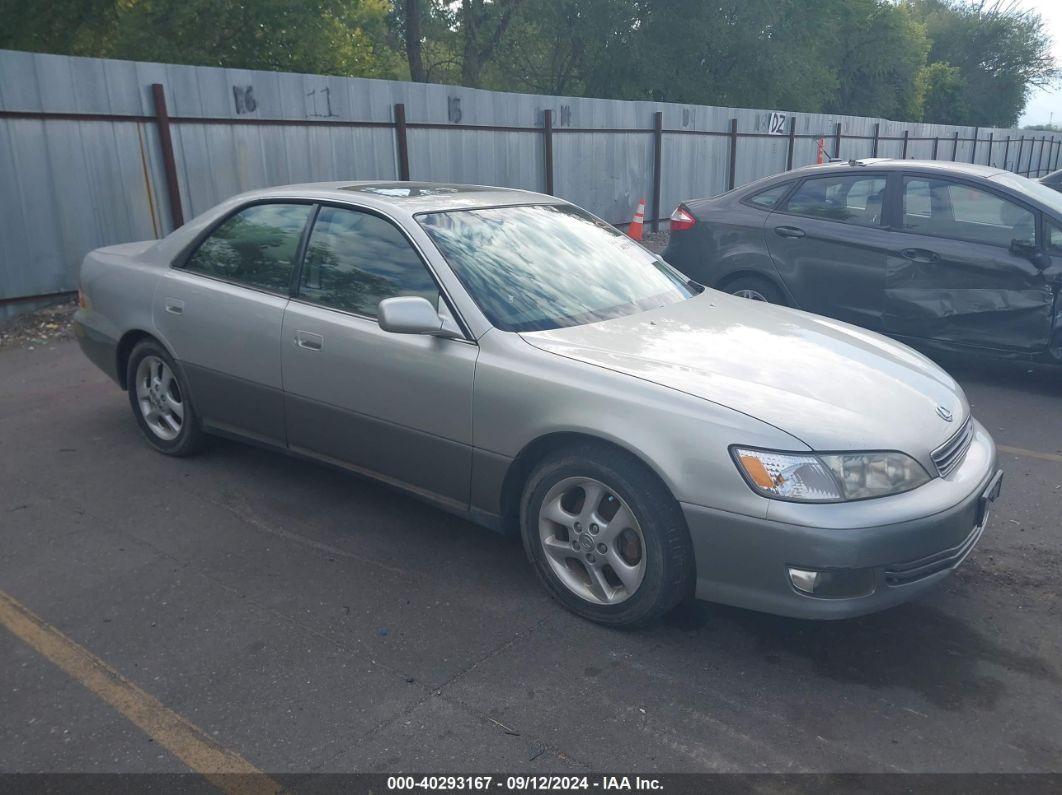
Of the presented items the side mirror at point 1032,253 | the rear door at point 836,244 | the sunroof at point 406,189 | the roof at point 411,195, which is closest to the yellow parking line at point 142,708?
the roof at point 411,195

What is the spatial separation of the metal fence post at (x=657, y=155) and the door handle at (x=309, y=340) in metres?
12.8

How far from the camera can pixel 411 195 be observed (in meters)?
4.39

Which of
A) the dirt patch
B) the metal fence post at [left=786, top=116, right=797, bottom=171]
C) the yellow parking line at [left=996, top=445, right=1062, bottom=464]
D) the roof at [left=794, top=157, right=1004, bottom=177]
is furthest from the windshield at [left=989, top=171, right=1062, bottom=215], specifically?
the metal fence post at [left=786, top=116, right=797, bottom=171]

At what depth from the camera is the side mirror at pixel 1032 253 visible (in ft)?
20.3

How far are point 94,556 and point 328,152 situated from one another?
25.3 ft

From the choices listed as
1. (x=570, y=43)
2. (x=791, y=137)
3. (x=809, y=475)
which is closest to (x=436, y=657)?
(x=809, y=475)

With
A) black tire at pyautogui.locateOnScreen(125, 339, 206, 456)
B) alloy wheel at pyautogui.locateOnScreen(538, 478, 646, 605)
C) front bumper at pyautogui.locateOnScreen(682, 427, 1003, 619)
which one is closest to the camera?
front bumper at pyautogui.locateOnScreen(682, 427, 1003, 619)

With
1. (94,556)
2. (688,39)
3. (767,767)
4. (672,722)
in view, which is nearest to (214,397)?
(94,556)

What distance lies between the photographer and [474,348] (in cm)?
362

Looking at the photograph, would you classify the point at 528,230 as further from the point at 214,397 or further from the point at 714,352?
the point at 214,397

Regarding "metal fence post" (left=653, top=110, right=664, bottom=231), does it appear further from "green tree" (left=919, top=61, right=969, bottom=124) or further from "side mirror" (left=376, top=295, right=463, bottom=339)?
"green tree" (left=919, top=61, right=969, bottom=124)

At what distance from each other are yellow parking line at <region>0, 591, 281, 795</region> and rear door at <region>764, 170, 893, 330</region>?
18.5 feet

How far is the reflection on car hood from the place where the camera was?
3148 mm

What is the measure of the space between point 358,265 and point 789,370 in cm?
196
